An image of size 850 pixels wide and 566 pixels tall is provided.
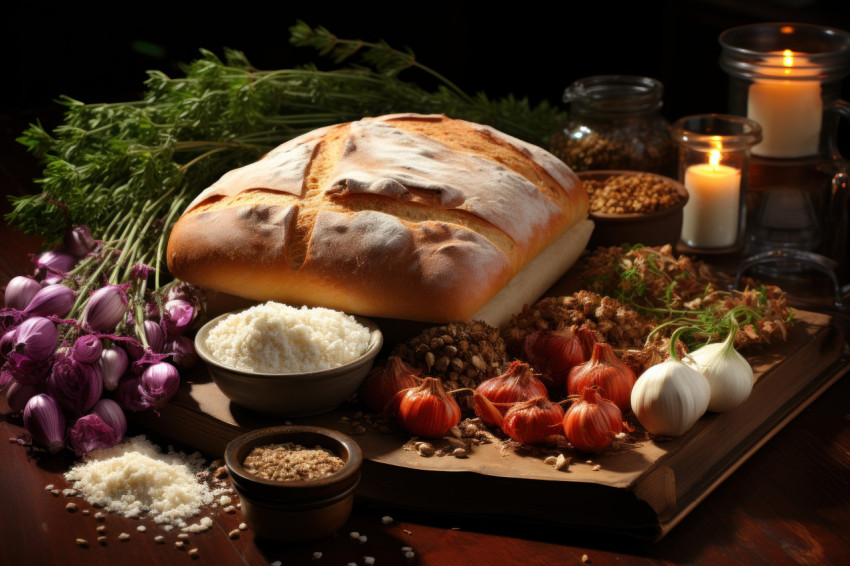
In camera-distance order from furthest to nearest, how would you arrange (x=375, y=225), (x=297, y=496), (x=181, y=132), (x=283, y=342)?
(x=181, y=132) < (x=375, y=225) < (x=283, y=342) < (x=297, y=496)

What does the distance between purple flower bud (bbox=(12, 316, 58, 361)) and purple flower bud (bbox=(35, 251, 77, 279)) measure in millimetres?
368

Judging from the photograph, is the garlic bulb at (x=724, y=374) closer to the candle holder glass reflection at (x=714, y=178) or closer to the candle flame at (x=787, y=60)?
the candle holder glass reflection at (x=714, y=178)

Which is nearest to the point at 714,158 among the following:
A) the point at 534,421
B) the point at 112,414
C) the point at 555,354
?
the point at 555,354

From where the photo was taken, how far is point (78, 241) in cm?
200

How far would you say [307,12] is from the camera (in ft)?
14.0

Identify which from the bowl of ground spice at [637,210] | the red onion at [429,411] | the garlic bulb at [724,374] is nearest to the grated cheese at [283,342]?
the red onion at [429,411]

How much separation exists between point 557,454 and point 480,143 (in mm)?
863

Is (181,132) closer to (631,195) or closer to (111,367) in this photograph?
(111,367)

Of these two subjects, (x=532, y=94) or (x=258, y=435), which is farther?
(x=532, y=94)

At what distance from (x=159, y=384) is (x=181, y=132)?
890 mm

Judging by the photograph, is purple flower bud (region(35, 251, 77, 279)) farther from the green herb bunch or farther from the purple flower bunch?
the purple flower bunch

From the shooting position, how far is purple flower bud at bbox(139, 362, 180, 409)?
61.9 inches

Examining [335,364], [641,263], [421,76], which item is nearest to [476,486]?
[335,364]

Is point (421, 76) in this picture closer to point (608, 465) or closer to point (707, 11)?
point (707, 11)
